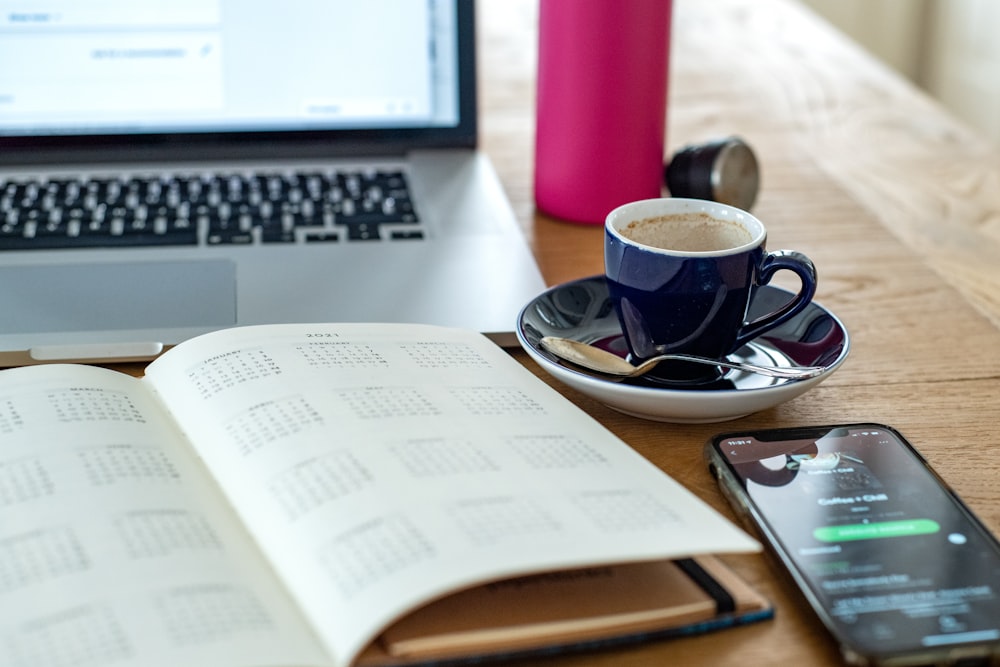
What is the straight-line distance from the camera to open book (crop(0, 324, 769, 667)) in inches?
15.0

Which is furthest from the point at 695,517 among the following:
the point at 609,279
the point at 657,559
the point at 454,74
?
the point at 454,74

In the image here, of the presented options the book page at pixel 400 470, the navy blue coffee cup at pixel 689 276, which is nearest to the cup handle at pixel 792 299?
the navy blue coffee cup at pixel 689 276

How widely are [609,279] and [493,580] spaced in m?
0.22

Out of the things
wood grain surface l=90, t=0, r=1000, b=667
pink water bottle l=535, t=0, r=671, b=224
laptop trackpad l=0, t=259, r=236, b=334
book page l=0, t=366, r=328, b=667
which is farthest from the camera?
pink water bottle l=535, t=0, r=671, b=224

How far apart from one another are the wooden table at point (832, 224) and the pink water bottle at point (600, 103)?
4 cm

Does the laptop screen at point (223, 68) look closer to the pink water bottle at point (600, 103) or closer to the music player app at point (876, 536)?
the pink water bottle at point (600, 103)

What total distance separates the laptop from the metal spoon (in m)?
0.08

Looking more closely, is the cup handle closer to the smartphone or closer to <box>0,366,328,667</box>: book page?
the smartphone

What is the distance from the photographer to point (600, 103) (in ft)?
2.54

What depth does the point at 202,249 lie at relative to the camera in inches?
28.4

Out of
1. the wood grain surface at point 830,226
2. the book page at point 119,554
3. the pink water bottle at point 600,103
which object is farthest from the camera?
the pink water bottle at point 600,103

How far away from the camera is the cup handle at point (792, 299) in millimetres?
566

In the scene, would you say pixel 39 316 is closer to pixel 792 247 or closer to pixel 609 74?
pixel 609 74

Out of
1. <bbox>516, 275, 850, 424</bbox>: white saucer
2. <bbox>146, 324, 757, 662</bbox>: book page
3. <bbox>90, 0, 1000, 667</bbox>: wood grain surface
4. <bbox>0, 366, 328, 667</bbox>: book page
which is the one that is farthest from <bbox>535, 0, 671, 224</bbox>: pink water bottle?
<bbox>0, 366, 328, 667</bbox>: book page
